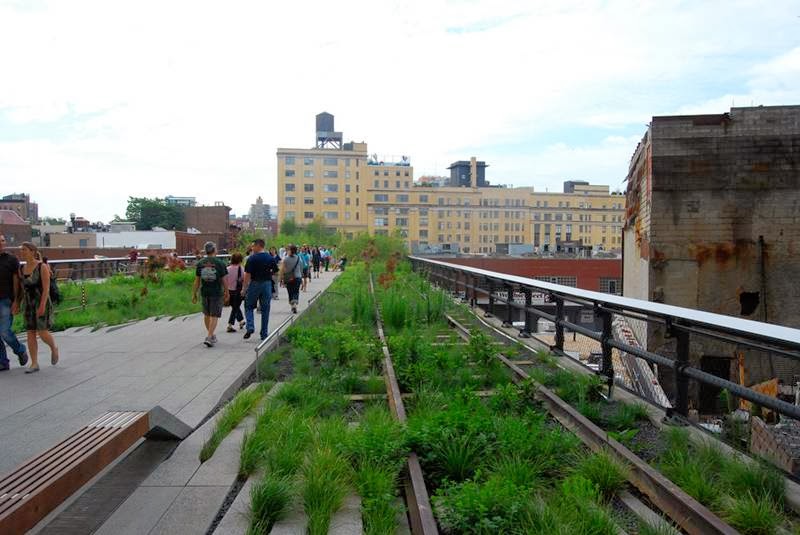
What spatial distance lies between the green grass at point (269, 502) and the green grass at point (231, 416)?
1171 mm

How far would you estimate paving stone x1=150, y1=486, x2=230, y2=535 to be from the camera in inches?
157

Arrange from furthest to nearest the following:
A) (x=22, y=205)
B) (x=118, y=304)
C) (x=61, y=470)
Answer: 1. (x=22, y=205)
2. (x=118, y=304)
3. (x=61, y=470)

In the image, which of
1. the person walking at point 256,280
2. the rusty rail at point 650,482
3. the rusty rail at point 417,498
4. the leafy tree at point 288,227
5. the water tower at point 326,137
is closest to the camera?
the rusty rail at point 650,482

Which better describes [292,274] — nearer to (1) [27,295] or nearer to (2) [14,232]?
(1) [27,295]

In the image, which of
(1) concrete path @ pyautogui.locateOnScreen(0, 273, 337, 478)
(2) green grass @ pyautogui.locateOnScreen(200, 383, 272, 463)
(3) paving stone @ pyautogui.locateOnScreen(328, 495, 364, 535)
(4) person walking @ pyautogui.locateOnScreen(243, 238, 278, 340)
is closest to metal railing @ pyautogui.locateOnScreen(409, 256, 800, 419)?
(3) paving stone @ pyautogui.locateOnScreen(328, 495, 364, 535)

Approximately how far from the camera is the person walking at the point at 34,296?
29.2 ft

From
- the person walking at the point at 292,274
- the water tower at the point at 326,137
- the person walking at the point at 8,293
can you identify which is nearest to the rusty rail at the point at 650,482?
the person walking at the point at 8,293

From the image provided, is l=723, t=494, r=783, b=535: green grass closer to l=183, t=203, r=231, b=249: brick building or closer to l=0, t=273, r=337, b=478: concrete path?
l=0, t=273, r=337, b=478: concrete path

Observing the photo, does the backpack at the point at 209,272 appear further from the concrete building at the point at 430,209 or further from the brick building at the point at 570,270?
the concrete building at the point at 430,209

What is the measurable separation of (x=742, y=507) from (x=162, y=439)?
177 inches

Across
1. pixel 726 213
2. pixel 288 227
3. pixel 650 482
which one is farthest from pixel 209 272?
pixel 288 227

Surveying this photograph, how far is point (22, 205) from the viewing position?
126 m

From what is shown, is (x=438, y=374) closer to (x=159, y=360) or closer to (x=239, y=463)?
(x=239, y=463)

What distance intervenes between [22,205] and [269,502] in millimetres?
141353
